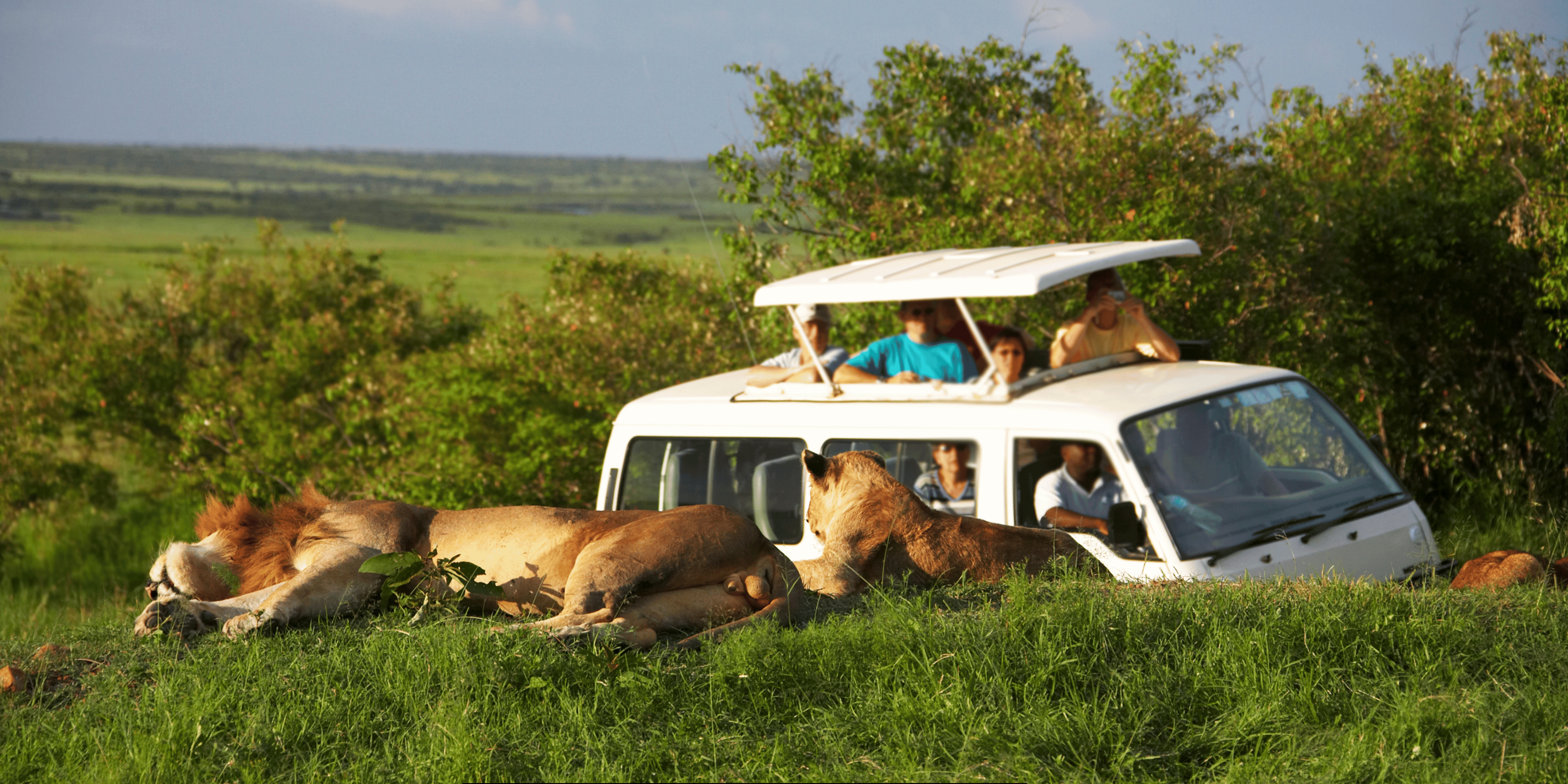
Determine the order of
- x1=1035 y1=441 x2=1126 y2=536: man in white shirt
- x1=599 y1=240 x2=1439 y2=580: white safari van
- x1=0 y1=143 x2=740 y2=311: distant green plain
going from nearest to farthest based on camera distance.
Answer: x1=599 y1=240 x2=1439 y2=580: white safari van → x1=1035 y1=441 x2=1126 y2=536: man in white shirt → x1=0 y1=143 x2=740 y2=311: distant green plain

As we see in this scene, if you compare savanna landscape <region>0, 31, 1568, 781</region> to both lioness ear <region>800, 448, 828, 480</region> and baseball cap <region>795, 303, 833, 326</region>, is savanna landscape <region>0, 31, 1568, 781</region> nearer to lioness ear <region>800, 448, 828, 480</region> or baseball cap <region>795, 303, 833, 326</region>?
lioness ear <region>800, 448, 828, 480</region>

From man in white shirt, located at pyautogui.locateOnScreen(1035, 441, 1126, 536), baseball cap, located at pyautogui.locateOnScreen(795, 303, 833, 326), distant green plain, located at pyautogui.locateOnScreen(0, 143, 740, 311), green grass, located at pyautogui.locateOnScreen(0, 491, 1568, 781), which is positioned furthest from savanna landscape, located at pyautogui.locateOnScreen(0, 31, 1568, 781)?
baseball cap, located at pyautogui.locateOnScreen(795, 303, 833, 326)

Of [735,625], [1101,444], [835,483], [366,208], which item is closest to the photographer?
[735,625]

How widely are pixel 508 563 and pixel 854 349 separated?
752 centimetres

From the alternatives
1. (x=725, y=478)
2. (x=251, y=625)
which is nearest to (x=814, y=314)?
(x=725, y=478)

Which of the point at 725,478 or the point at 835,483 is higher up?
the point at 835,483

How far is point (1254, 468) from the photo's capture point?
5.51m

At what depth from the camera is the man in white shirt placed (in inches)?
205

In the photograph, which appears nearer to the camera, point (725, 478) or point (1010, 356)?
point (1010, 356)

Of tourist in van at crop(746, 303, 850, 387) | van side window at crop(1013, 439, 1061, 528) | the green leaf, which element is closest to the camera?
the green leaf

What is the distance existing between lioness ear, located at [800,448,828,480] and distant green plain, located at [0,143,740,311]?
294cm

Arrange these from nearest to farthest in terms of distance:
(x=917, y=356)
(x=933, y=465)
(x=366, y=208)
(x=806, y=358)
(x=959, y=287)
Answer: (x=959, y=287)
(x=933, y=465)
(x=917, y=356)
(x=806, y=358)
(x=366, y=208)

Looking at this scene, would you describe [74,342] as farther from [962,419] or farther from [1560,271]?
[1560,271]

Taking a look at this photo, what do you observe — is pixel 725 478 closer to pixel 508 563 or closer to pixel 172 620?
pixel 508 563
